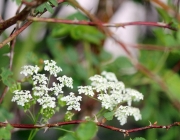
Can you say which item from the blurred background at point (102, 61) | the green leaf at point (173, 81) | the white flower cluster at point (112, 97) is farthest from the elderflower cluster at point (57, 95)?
the green leaf at point (173, 81)

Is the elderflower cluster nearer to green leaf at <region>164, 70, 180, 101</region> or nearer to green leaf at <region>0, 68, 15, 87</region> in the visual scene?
green leaf at <region>0, 68, 15, 87</region>

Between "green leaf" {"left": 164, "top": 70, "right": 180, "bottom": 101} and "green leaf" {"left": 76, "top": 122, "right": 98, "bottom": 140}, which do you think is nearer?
"green leaf" {"left": 76, "top": 122, "right": 98, "bottom": 140}

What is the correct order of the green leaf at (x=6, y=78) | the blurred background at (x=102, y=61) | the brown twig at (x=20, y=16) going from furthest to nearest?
the blurred background at (x=102, y=61), the green leaf at (x=6, y=78), the brown twig at (x=20, y=16)

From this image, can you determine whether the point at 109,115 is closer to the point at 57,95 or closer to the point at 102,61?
the point at 57,95

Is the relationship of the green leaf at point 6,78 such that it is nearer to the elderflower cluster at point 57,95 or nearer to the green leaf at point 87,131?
the elderflower cluster at point 57,95

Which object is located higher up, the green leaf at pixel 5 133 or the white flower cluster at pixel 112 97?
the white flower cluster at pixel 112 97

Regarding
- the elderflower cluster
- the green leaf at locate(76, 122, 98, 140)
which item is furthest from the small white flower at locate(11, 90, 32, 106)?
the green leaf at locate(76, 122, 98, 140)

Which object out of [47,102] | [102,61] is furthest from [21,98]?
[102,61]

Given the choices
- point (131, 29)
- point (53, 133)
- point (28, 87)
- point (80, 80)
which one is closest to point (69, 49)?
point (80, 80)
